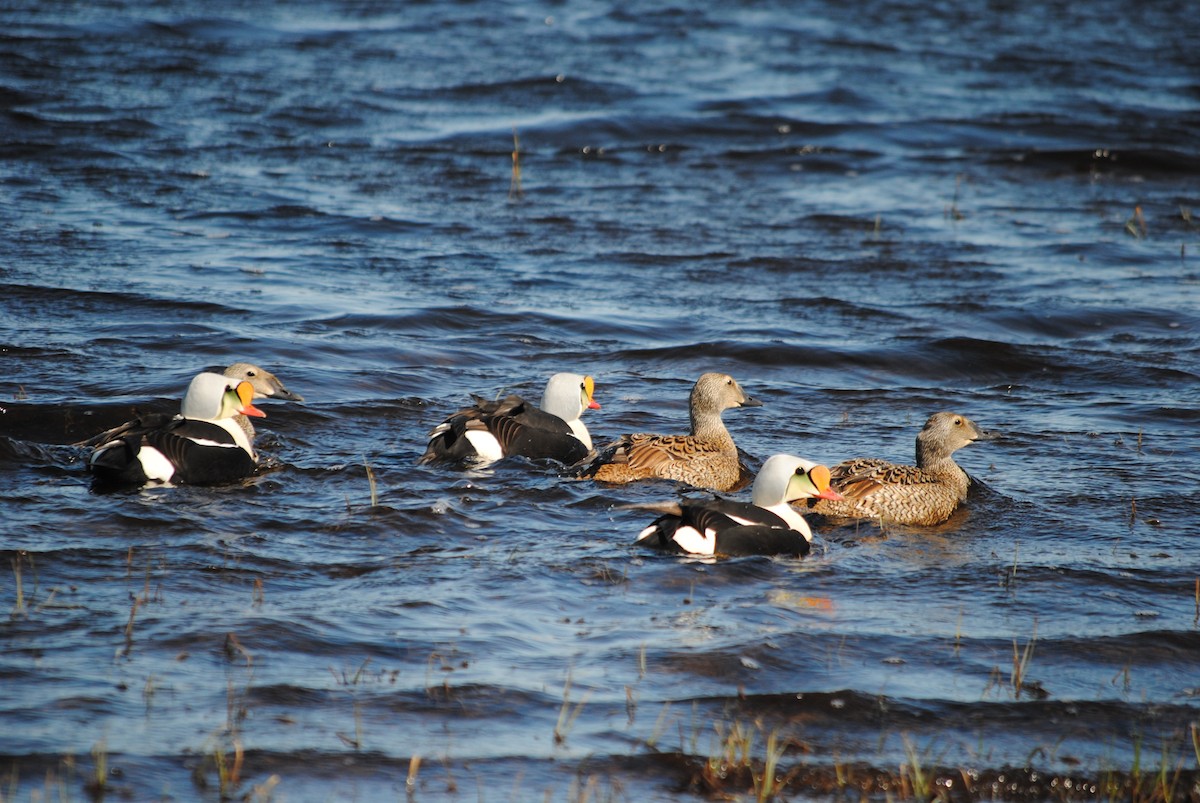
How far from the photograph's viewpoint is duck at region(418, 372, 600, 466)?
363 inches

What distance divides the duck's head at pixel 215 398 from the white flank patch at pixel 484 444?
4.72ft

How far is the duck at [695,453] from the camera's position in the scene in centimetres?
922

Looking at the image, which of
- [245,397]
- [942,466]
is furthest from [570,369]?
[942,466]

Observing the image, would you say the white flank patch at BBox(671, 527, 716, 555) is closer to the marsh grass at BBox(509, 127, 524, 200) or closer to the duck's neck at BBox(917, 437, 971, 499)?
the duck's neck at BBox(917, 437, 971, 499)

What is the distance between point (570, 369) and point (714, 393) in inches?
96.3

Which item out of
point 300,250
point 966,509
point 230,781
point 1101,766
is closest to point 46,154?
point 300,250

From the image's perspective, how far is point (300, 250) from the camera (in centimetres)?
1513

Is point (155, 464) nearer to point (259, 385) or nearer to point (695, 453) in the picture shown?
point (259, 385)

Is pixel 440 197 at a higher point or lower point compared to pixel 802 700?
higher

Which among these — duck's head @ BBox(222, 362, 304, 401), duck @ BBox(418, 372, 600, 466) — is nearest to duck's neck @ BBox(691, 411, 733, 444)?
duck @ BBox(418, 372, 600, 466)

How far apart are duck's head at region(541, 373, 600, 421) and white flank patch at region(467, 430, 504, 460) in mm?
719

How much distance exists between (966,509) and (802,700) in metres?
3.50

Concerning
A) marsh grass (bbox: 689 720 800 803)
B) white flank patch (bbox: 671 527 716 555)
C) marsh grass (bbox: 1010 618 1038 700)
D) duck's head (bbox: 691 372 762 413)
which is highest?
duck's head (bbox: 691 372 762 413)

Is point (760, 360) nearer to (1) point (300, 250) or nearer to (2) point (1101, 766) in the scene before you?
(1) point (300, 250)
